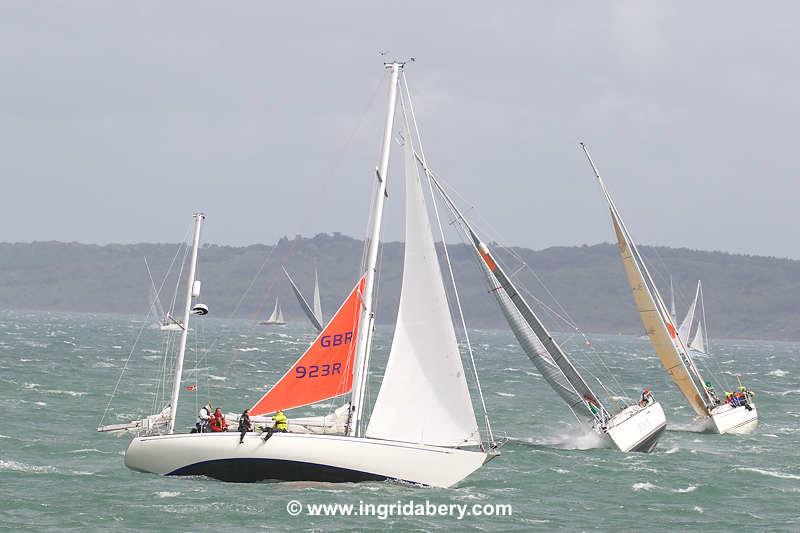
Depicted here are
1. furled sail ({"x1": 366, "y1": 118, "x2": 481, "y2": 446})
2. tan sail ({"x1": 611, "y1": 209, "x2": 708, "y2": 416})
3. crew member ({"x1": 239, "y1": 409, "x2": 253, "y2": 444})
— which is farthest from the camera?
tan sail ({"x1": 611, "y1": 209, "x2": 708, "y2": 416})

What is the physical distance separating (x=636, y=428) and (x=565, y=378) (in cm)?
254

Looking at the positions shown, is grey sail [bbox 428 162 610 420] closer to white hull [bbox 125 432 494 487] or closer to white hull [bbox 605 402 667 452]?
white hull [bbox 605 402 667 452]

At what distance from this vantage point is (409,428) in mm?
26312

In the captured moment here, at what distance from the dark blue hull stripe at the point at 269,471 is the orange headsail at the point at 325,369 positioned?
1380 mm

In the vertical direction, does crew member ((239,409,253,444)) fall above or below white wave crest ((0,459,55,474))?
above

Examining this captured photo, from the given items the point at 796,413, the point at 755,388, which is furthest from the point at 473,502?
the point at 755,388

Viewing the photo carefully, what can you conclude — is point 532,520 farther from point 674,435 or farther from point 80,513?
point 674,435

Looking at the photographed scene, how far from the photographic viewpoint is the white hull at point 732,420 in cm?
4400

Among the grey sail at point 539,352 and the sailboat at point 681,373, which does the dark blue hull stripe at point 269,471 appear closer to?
the grey sail at point 539,352

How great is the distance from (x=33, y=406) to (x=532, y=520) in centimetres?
2403

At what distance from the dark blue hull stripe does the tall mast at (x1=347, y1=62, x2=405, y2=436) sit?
949 mm

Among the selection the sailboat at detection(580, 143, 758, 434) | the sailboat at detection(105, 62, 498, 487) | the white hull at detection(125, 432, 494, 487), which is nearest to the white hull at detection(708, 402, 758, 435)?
the sailboat at detection(580, 143, 758, 434)

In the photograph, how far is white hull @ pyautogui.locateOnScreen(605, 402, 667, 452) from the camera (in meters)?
36.7

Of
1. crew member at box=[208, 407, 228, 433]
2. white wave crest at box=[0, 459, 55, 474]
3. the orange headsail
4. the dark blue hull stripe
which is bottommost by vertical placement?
white wave crest at box=[0, 459, 55, 474]
